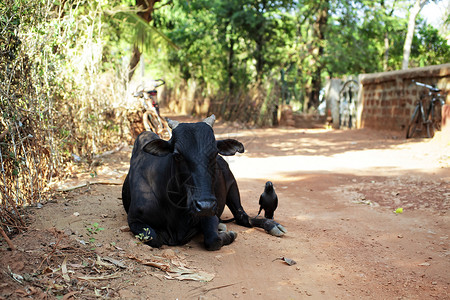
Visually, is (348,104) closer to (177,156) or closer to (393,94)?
(393,94)

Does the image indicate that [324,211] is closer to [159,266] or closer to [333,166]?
[159,266]

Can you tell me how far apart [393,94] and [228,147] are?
1278 centimetres

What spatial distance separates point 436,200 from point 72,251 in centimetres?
487

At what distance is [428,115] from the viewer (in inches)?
511

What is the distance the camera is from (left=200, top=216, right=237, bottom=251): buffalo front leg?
3924 millimetres

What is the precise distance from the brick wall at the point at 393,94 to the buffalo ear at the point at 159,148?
36.4ft

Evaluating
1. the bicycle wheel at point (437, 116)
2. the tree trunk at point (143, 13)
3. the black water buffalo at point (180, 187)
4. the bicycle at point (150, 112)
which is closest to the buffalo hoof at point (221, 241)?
the black water buffalo at point (180, 187)

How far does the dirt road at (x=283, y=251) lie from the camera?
310cm

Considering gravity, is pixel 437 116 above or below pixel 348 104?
below

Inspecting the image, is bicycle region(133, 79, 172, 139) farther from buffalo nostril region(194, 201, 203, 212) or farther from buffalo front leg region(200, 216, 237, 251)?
buffalo nostril region(194, 201, 203, 212)

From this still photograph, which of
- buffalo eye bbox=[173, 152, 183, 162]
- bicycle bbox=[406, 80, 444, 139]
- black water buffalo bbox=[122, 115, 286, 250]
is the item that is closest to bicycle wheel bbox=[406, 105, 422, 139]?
bicycle bbox=[406, 80, 444, 139]

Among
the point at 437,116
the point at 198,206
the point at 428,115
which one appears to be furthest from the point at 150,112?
the point at 437,116

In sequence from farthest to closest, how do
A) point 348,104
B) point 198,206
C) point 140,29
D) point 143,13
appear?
point 348,104
point 143,13
point 140,29
point 198,206

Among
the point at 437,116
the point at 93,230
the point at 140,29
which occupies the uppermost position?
the point at 140,29
